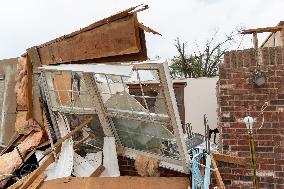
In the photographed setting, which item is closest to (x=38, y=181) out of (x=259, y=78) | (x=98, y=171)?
(x=98, y=171)

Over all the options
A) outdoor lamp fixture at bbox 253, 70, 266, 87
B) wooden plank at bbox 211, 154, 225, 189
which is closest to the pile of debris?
wooden plank at bbox 211, 154, 225, 189

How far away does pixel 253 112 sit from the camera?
4.48 metres

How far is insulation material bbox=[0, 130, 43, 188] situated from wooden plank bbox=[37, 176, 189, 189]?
3.38 ft

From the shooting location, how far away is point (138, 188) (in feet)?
15.1

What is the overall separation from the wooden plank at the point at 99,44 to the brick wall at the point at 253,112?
132 centimetres

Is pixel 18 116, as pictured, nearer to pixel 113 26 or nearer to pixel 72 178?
pixel 72 178

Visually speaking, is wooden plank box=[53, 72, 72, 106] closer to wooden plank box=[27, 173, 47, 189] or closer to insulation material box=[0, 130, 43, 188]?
insulation material box=[0, 130, 43, 188]

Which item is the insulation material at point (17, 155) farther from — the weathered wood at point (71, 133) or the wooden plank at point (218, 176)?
the wooden plank at point (218, 176)

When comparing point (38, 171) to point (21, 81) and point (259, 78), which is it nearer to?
point (21, 81)

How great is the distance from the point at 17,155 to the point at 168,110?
275 centimetres

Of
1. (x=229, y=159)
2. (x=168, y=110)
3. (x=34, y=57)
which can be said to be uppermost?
(x=34, y=57)

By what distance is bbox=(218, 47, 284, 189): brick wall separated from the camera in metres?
4.41

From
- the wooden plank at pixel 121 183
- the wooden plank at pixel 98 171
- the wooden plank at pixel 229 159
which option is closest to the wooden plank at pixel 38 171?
the wooden plank at pixel 121 183

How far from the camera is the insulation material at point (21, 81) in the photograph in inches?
244
